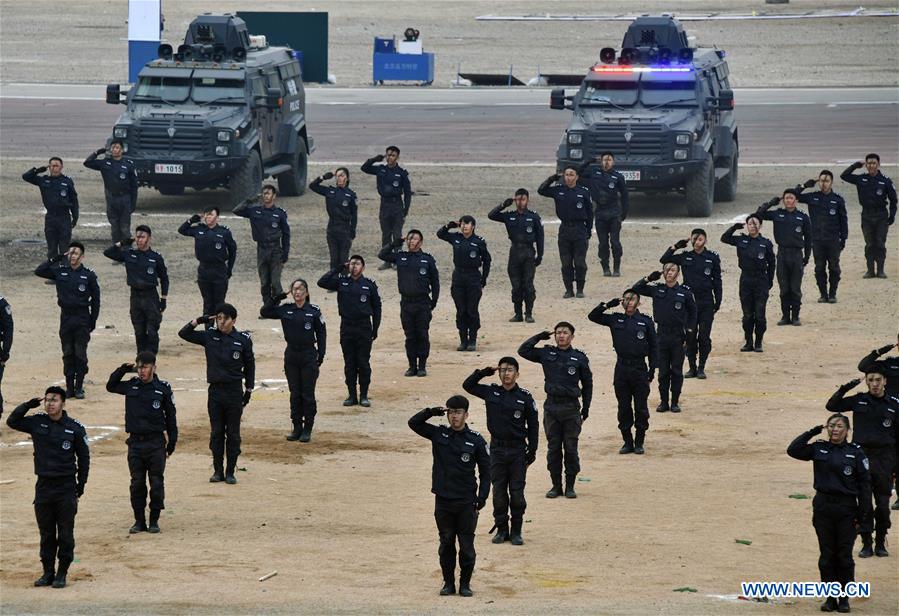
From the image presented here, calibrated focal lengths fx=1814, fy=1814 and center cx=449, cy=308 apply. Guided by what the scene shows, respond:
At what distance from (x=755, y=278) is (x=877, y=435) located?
7.86 metres

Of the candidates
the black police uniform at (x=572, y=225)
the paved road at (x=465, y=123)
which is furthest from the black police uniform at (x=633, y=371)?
the paved road at (x=465, y=123)

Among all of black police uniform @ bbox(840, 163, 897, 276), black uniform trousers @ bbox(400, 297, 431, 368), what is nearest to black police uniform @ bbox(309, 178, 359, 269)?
black uniform trousers @ bbox(400, 297, 431, 368)

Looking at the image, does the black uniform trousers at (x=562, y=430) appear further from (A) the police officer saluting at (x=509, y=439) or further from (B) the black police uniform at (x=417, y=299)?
(B) the black police uniform at (x=417, y=299)

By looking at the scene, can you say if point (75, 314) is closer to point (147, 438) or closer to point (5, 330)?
point (5, 330)

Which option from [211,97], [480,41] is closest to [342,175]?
[211,97]

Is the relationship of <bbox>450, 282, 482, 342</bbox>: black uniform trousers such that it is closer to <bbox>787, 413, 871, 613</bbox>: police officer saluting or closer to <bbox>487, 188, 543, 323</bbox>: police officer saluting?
<bbox>487, 188, 543, 323</bbox>: police officer saluting

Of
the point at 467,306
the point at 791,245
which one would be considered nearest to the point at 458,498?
the point at 467,306

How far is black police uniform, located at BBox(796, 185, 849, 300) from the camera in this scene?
81.3ft

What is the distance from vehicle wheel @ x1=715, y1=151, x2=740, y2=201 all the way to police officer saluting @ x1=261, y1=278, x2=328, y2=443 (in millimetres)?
15583

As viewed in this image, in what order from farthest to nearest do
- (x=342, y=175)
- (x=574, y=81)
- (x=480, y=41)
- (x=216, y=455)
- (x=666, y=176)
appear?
1. (x=480, y=41)
2. (x=574, y=81)
3. (x=666, y=176)
4. (x=342, y=175)
5. (x=216, y=455)

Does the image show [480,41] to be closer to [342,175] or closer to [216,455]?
[342,175]

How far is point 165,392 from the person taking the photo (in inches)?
611

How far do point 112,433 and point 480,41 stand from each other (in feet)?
133

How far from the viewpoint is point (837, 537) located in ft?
43.5
